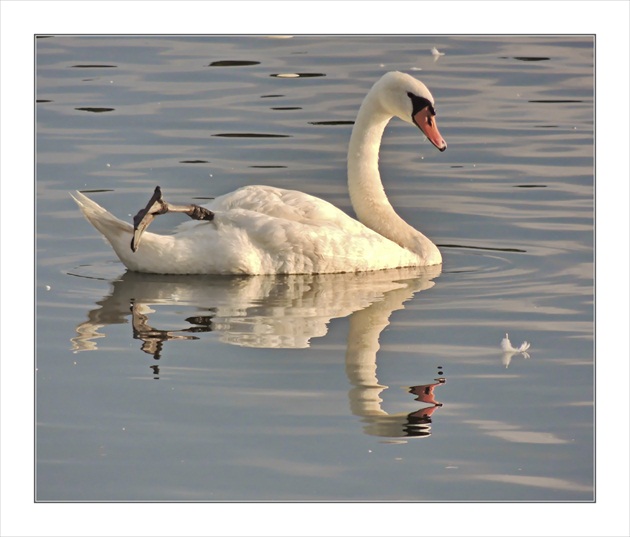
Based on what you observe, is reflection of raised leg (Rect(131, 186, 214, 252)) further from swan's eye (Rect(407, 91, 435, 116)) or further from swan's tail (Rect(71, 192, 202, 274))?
swan's eye (Rect(407, 91, 435, 116))

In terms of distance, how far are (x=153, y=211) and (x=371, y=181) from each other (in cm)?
246

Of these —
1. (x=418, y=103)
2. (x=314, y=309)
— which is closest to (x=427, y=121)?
(x=418, y=103)

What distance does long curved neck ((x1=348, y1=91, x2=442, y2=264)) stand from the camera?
13.4 metres

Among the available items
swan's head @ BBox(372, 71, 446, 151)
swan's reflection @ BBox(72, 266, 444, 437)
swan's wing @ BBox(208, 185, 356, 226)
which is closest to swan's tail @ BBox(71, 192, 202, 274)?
swan's reflection @ BBox(72, 266, 444, 437)

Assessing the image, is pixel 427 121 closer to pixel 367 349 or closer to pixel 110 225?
pixel 110 225

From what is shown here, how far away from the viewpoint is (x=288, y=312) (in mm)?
11102

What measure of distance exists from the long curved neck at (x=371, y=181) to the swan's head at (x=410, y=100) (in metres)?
0.12

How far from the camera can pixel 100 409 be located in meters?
8.98

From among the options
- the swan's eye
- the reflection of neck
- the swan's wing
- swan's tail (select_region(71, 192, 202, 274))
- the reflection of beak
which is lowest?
the reflection of neck

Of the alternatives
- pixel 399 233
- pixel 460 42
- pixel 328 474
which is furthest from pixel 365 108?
pixel 460 42

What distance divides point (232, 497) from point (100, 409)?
143 centimetres

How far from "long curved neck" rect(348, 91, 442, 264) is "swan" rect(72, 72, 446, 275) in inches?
0.9

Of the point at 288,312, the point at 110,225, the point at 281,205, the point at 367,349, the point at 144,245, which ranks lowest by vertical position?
the point at 367,349

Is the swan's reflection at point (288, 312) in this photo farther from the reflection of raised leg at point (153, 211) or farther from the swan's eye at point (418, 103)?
the swan's eye at point (418, 103)
